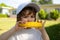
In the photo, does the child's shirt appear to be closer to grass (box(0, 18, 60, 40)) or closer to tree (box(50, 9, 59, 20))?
grass (box(0, 18, 60, 40))

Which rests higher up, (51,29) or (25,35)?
(25,35)

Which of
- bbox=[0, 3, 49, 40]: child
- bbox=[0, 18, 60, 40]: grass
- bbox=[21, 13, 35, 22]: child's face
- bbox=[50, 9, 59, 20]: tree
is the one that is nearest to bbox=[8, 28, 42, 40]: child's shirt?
bbox=[0, 3, 49, 40]: child

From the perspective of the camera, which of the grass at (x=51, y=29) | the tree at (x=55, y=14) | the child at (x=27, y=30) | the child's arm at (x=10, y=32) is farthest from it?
the tree at (x=55, y=14)

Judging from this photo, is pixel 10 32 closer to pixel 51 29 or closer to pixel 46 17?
pixel 51 29

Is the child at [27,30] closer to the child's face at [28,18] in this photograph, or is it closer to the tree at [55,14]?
the child's face at [28,18]

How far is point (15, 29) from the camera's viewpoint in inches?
76.3

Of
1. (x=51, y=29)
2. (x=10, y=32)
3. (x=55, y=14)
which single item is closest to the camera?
(x=10, y=32)

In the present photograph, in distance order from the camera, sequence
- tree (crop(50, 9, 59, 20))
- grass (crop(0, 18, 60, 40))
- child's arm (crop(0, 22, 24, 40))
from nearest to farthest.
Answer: child's arm (crop(0, 22, 24, 40))
grass (crop(0, 18, 60, 40))
tree (crop(50, 9, 59, 20))

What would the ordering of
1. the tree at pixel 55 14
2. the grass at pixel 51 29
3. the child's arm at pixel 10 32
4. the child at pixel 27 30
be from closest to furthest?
1. the child's arm at pixel 10 32
2. the child at pixel 27 30
3. the grass at pixel 51 29
4. the tree at pixel 55 14

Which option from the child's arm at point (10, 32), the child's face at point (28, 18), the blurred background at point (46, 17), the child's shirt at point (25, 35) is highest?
the child's face at point (28, 18)

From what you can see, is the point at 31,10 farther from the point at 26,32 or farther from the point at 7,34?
the point at 7,34

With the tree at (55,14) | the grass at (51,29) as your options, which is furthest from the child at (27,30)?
the tree at (55,14)

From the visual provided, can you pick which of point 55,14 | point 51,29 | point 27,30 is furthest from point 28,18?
point 55,14

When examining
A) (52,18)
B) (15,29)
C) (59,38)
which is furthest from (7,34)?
Answer: (52,18)
